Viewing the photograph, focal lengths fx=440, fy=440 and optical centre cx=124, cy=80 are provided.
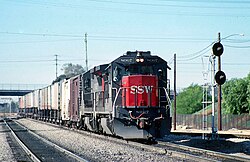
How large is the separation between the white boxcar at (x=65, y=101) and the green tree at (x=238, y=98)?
22.4 meters

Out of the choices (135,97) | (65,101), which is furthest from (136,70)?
(65,101)

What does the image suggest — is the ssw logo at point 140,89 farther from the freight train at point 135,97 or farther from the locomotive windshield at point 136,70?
the locomotive windshield at point 136,70

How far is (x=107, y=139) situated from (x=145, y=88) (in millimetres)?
4229

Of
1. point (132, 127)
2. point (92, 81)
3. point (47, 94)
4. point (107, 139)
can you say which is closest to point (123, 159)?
point (132, 127)

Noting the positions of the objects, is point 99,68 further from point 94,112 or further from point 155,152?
point 155,152

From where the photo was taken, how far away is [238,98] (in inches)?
2037

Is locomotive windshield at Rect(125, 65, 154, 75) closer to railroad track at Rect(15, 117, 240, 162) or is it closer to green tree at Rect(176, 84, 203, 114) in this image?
railroad track at Rect(15, 117, 240, 162)

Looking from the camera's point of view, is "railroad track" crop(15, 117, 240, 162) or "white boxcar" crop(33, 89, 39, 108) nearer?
"railroad track" crop(15, 117, 240, 162)

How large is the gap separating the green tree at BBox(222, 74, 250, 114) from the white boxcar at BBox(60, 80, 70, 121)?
22.4 metres

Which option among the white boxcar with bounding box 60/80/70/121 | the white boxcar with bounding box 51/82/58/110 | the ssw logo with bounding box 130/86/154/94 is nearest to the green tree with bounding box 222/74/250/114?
the white boxcar with bounding box 51/82/58/110

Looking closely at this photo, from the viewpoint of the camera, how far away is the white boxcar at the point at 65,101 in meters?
35.1

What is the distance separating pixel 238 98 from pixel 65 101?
77.4ft

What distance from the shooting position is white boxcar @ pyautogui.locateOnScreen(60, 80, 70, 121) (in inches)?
1382

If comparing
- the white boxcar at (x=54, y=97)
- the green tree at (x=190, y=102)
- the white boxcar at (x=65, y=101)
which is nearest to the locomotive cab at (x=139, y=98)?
the white boxcar at (x=65, y=101)
